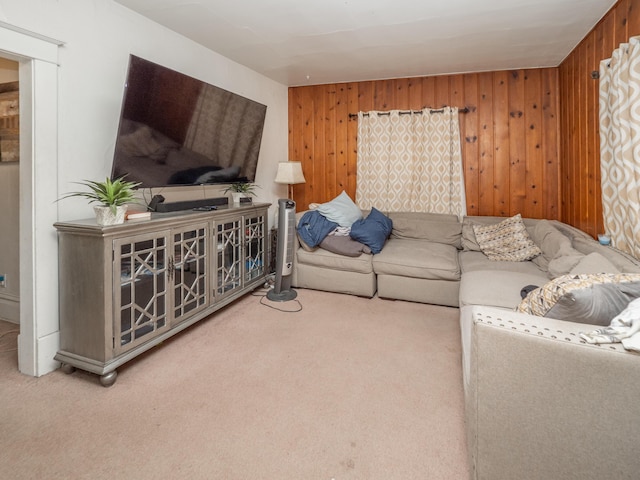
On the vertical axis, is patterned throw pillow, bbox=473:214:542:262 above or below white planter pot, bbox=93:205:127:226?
below

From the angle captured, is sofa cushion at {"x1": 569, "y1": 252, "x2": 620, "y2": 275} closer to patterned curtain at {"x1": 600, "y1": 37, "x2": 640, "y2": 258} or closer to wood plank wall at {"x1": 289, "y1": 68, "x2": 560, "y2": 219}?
patterned curtain at {"x1": 600, "y1": 37, "x2": 640, "y2": 258}

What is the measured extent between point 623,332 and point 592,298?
0.16 metres

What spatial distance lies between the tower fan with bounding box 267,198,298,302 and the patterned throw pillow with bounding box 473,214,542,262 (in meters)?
1.82

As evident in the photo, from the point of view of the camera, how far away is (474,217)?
3934 mm

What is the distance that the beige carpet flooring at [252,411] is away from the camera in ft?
4.69

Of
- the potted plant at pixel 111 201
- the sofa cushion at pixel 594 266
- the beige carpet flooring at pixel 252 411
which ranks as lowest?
the beige carpet flooring at pixel 252 411

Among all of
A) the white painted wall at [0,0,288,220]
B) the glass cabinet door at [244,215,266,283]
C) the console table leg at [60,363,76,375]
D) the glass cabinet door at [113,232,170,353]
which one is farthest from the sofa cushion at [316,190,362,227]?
the console table leg at [60,363,76,375]

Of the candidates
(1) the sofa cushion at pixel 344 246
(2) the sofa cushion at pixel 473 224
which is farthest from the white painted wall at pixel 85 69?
(2) the sofa cushion at pixel 473 224

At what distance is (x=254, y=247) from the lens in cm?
343

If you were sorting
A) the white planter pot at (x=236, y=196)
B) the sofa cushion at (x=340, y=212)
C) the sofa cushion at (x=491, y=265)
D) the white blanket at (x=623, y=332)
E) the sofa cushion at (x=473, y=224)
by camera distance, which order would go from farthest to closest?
the sofa cushion at (x=340, y=212)
the sofa cushion at (x=473, y=224)
the white planter pot at (x=236, y=196)
the sofa cushion at (x=491, y=265)
the white blanket at (x=623, y=332)

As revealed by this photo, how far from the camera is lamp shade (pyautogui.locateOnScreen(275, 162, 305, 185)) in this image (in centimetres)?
420

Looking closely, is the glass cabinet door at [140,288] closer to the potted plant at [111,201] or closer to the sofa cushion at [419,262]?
the potted plant at [111,201]

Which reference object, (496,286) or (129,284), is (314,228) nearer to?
(496,286)

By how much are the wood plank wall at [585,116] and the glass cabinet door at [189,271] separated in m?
2.90
